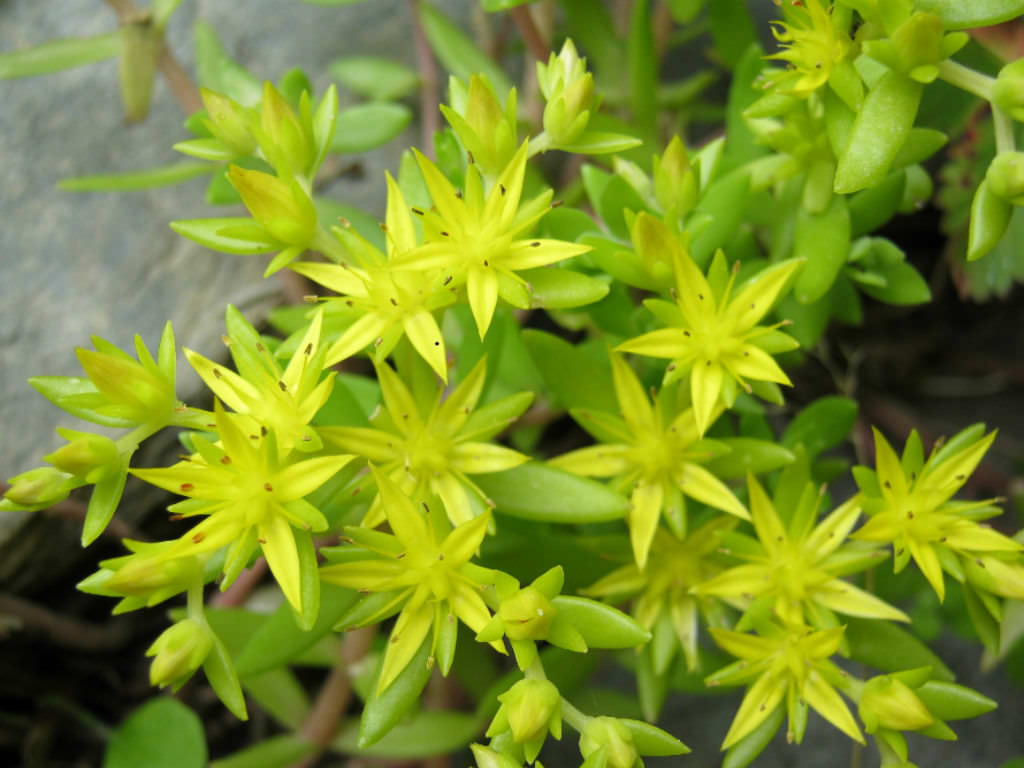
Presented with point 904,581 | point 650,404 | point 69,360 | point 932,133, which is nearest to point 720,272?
point 650,404

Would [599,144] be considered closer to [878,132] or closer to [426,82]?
[878,132]

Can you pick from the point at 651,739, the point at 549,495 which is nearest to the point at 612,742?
the point at 651,739

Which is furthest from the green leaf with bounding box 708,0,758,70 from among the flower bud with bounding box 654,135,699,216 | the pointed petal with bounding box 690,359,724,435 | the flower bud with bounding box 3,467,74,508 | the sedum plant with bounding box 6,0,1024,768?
the flower bud with bounding box 3,467,74,508

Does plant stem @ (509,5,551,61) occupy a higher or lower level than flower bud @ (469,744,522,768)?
higher

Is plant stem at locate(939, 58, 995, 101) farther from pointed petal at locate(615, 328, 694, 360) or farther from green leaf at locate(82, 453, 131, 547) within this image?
green leaf at locate(82, 453, 131, 547)

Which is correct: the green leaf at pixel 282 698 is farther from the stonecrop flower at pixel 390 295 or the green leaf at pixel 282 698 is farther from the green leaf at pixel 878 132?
the green leaf at pixel 878 132

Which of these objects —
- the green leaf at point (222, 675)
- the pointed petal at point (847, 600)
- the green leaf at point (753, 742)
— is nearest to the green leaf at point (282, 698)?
the green leaf at point (222, 675)

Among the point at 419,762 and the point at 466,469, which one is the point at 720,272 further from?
the point at 419,762
